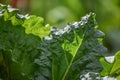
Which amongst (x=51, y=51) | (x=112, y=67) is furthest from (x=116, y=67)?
(x=51, y=51)

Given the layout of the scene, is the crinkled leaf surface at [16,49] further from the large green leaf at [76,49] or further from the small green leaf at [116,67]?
the small green leaf at [116,67]

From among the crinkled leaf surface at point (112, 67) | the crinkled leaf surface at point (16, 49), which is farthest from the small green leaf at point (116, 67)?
the crinkled leaf surface at point (16, 49)

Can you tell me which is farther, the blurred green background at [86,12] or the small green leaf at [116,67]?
the blurred green background at [86,12]

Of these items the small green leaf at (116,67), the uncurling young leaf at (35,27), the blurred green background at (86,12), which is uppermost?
the blurred green background at (86,12)

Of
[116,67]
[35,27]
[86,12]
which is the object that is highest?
[86,12]

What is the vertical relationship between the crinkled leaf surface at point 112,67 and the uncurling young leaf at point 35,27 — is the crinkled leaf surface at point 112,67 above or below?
below

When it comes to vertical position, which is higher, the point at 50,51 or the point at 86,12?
the point at 86,12

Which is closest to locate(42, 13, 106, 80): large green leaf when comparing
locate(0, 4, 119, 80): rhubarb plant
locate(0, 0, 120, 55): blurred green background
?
locate(0, 4, 119, 80): rhubarb plant

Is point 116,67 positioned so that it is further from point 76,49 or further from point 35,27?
point 35,27
